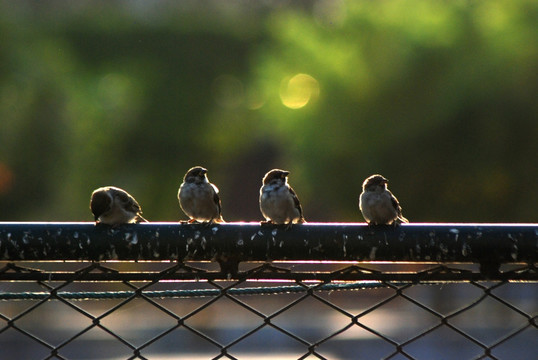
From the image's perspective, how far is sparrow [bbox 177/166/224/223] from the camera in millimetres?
4289

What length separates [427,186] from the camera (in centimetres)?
1373

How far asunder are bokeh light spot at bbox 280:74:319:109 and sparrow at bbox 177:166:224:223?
11364mm

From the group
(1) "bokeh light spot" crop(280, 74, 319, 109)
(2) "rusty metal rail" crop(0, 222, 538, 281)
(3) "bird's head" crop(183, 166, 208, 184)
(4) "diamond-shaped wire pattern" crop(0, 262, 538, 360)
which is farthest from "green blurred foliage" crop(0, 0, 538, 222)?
(2) "rusty metal rail" crop(0, 222, 538, 281)

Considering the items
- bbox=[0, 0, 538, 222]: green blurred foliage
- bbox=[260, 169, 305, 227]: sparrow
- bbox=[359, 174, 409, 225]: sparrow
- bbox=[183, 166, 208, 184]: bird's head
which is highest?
bbox=[0, 0, 538, 222]: green blurred foliage

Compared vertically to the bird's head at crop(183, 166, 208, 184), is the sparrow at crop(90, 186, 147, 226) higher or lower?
lower

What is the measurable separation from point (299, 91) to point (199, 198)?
12.1 metres

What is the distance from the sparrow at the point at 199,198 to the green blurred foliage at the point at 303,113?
941cm

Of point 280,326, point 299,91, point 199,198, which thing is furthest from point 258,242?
point 299,91

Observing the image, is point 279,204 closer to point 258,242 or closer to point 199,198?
point 199,198

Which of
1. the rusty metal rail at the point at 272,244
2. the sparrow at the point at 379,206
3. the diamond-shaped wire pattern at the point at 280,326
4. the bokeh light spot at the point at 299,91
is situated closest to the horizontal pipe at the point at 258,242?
the rusty metal rail at the point at 272,244

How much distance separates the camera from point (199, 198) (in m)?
4.30

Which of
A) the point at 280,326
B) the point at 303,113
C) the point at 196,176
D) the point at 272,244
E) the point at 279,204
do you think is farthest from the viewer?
the point at 303,113

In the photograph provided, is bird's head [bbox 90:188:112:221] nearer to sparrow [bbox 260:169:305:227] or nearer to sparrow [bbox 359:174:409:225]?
sparrow [bbox 260:169:305:227]

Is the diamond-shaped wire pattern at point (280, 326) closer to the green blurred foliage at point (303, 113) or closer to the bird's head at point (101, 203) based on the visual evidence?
the green blurred foliage at point (303, 113)
